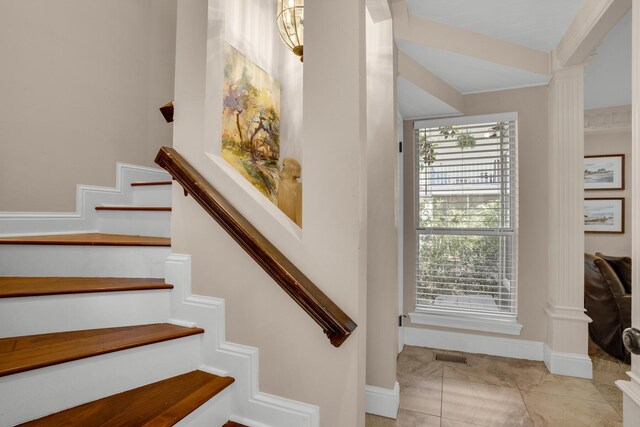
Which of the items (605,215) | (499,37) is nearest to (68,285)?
(499,37)

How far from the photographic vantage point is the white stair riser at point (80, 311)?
3.92 feet

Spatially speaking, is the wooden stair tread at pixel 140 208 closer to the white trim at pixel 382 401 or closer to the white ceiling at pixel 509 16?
the white trim at pixel 382 401

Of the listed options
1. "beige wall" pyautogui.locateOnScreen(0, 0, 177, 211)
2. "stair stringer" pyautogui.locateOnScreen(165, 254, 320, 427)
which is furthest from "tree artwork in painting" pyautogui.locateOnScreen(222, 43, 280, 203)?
"beige wall" pyautogui.locateOnScreen(0, 0, 177, 211)

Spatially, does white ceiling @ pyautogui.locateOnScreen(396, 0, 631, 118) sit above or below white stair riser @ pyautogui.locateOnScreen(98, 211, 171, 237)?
above

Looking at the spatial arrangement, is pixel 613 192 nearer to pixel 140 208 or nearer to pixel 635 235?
pixel 635 235

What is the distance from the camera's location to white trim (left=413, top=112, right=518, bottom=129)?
2.88 meters

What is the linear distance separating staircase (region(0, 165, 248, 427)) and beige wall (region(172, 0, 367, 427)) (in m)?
0.16

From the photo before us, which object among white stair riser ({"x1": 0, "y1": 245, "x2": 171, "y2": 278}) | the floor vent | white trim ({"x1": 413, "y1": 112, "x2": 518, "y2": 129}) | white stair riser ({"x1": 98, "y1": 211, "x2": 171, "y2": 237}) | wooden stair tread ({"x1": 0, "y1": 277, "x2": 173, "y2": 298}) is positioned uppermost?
white trim ({"x1": 413, "y1": 112, "x2": 518, "y2": 129})

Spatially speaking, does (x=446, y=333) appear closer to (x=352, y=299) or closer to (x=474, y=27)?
(x=352, y=299)

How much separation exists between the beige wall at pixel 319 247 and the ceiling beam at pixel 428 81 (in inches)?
50.5

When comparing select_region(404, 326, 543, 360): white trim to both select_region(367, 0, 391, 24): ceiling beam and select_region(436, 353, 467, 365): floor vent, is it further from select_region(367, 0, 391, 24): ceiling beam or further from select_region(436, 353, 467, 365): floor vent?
select_region(367, 0, 391, 24): ceiling beam

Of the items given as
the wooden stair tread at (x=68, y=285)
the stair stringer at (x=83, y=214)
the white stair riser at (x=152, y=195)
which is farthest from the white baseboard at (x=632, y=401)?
the stair stringer at (x=83, y=214)

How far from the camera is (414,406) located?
2029 millimetres

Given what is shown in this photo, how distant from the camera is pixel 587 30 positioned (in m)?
2.01
